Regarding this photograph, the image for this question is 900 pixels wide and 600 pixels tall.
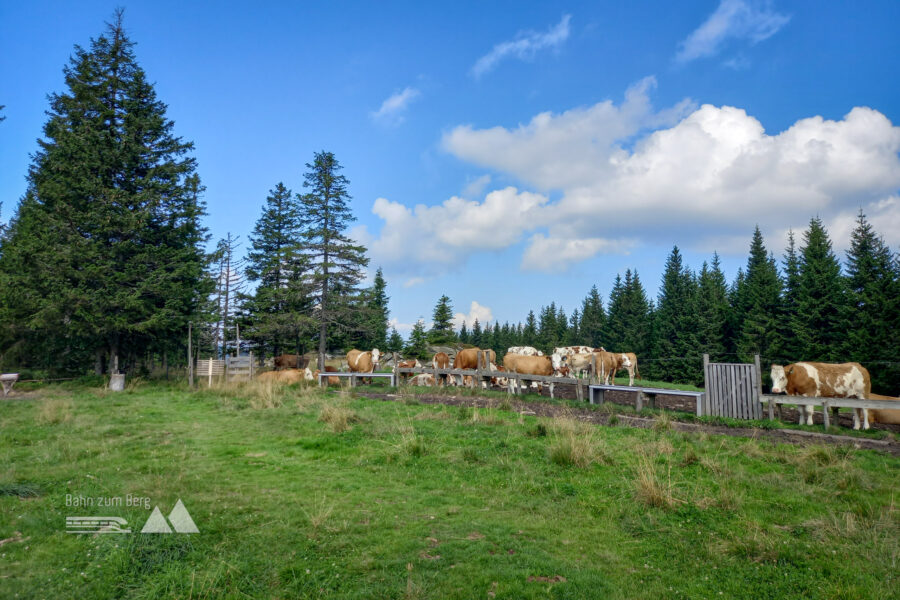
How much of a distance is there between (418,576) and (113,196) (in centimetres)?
2581

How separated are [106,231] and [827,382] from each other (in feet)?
99.3

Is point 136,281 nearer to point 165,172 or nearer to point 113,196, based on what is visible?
point 113,196

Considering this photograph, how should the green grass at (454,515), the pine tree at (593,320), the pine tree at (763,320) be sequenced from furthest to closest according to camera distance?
the pine tree at (593,320) < the pine tree at (763,320) < the green grass at (454,515)

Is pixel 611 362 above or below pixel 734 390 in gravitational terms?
above

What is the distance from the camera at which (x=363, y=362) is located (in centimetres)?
2741

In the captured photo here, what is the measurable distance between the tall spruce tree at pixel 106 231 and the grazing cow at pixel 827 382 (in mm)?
26297

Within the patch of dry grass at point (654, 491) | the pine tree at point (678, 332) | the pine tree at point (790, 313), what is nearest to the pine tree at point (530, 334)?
the pine tree at point (678, 332)

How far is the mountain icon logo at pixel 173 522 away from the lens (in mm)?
5176

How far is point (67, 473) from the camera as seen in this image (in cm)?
730

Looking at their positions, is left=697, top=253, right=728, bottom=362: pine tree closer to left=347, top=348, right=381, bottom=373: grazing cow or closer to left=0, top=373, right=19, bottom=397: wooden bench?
left=347, top=348, right=381, bottom=373: grazing cow

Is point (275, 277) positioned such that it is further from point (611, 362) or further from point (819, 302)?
point (819, 302)

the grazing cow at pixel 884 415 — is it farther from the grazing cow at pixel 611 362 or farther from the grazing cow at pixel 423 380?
the grazing cow at pixel 423 380

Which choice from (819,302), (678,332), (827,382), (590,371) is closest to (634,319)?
(678,332)

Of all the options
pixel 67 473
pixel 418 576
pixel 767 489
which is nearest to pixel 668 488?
pixel 767 489
